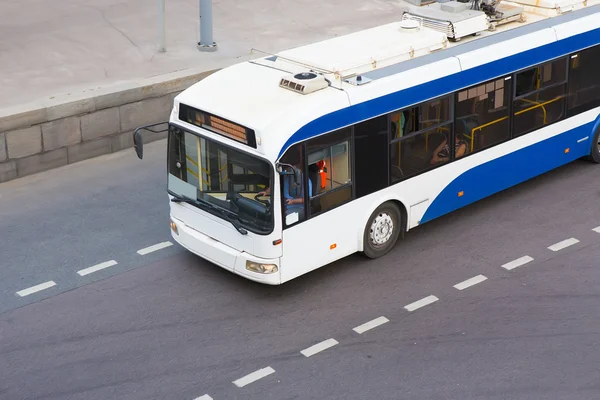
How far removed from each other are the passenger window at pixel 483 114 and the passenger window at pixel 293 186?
8.96 feet

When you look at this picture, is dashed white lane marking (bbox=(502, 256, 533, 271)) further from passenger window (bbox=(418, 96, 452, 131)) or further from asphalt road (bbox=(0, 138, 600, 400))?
passenger window (bbox=(418, 96, 452, 131))

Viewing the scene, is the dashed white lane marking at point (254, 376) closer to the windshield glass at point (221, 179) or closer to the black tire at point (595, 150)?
the windshield glass at point (221, 179)

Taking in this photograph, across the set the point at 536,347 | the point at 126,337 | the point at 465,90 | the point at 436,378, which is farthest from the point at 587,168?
the point at 126,337

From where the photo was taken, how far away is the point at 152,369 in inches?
438

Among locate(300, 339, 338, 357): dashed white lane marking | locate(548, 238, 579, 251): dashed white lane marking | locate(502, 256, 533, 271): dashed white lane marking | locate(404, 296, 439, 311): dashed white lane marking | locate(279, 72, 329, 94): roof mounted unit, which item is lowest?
locate(300, 339, 338, 357): dashed white lane marking

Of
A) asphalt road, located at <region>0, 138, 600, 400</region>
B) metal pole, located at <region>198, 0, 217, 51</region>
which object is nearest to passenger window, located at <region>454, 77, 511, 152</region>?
asphalt road, located at <region>0, 138, 600, 400</region>

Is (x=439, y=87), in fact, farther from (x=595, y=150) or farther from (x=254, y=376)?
(x=254, y=376)

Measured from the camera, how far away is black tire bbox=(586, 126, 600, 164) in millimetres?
15812

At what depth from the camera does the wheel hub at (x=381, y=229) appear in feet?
43.2

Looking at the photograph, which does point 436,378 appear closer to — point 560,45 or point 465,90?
point 465,90

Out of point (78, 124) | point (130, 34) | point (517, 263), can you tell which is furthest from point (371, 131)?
point (130, 34)

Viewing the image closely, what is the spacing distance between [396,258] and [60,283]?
4.26 meters

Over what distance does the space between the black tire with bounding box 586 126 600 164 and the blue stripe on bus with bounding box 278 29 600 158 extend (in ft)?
4.84

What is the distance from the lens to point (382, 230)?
1328 centimetres
